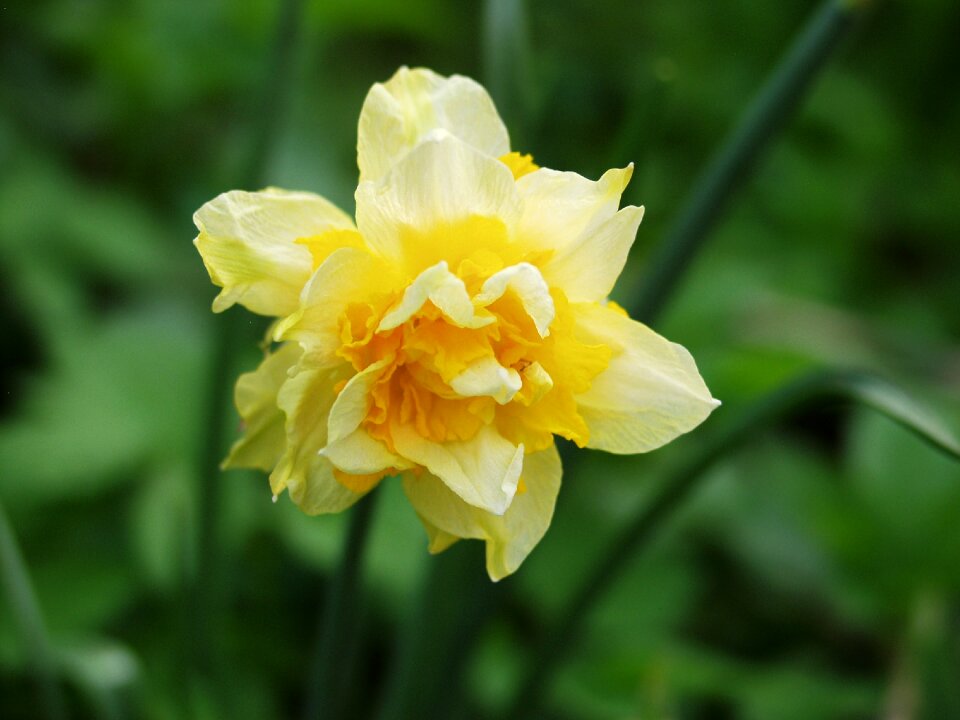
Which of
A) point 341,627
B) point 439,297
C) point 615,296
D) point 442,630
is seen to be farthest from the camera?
point 615,296

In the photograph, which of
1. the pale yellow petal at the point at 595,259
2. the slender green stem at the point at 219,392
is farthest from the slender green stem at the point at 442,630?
the pale yellow petal at the point at 595,259

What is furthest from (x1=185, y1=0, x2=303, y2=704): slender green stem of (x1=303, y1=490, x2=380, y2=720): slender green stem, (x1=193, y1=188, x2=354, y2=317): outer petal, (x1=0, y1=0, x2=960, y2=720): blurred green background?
(x1=193, y1=188, x2=354, y2=317): outer petal

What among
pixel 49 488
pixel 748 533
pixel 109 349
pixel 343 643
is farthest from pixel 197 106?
pixel 343 643

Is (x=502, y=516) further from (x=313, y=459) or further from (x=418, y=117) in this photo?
(x=418, y=117)

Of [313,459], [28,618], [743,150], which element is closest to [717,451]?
[743,150]

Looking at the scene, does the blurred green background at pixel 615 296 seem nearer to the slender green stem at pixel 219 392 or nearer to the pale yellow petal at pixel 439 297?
the slender green stem at pixel 219 392

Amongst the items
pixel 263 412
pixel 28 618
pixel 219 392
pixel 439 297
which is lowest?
pixel 28 618

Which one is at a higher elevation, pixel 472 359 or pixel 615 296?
pixel 472 359

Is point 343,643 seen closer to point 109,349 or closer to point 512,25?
point 512,25
